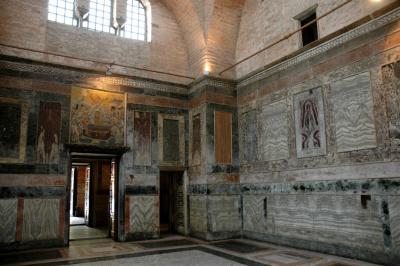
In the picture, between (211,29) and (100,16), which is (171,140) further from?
(100,16)

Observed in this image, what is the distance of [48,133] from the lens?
393 inches

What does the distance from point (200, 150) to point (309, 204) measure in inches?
159

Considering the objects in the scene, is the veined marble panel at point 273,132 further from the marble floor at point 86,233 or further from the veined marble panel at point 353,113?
the marble floor at point 86,233

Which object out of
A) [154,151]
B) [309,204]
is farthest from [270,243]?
[154,151]

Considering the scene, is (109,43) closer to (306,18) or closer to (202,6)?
(202,6)

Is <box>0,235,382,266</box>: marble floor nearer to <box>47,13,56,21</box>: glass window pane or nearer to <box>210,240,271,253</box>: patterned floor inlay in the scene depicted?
<box>210,240,271,253</box>: patterned floor inlay

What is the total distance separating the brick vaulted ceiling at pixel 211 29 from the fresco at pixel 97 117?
323 centimetres

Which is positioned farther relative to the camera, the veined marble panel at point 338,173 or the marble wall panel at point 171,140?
the marble wall panel at point 171,140

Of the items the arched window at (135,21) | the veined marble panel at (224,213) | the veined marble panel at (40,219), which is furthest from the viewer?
the arched window at (135,21)

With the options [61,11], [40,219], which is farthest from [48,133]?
[61,11]

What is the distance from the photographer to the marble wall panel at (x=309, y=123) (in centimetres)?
860

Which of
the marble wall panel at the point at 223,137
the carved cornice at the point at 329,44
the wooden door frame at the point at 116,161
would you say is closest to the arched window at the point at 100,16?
the wooden door frame at the point at 116,161

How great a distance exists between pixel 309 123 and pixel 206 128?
3.50m

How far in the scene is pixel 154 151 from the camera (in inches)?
452
